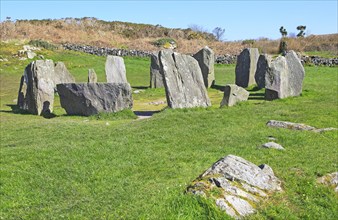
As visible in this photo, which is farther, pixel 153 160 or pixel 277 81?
pixel 277 81

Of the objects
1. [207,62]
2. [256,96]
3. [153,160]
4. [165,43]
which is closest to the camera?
[153,160]

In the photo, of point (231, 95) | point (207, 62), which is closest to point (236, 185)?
point (231, 95)

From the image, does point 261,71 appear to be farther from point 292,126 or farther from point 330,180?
point 330,180

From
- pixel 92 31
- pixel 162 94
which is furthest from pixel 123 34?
pixel 162 94

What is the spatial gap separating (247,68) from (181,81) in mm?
9515

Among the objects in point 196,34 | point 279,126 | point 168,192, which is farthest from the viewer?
point 196,34

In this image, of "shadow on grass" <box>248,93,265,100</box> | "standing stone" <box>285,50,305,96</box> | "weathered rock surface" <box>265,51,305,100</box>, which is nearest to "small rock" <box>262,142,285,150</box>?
"weathered rock surface" <box>265,51,305,100</box>

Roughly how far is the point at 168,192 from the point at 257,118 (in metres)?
8.11

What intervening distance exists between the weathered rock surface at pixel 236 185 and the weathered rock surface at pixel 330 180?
2.94ft

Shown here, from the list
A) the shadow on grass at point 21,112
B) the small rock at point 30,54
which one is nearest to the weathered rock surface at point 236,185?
the shadow on grass at point 21,112

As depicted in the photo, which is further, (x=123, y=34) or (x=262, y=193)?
(x=123, y=34)

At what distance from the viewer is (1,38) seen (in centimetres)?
5022

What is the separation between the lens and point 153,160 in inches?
394

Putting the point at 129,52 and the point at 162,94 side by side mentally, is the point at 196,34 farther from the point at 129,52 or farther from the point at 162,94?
the point at 162,94
